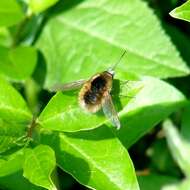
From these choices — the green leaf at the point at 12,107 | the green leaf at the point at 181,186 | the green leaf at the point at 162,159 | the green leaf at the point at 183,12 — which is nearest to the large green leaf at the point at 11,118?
the green leaf at the point at 12,107

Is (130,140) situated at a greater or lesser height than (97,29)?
lesser

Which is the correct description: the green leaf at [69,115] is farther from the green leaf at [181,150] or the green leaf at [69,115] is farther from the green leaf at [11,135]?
the green leaf at [181,150]

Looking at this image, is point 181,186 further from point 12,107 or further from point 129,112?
point 12,107

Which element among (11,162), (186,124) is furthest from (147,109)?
(11,162)

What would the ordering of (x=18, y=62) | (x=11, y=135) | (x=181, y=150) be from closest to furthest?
(x=11, y=135), (x=181, y=150), (x=18, y=62)

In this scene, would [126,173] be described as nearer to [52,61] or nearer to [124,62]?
[124,62]

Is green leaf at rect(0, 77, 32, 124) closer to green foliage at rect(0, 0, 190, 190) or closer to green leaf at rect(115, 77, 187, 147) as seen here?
green foliage at rect(0, 0, 190, 190)

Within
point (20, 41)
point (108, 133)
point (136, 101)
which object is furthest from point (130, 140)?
point (20, 41)
